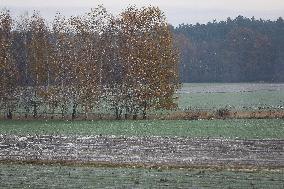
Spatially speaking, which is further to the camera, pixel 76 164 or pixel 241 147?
pixel 241 147

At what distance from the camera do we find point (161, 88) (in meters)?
53.9

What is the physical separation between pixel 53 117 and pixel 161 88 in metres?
11.8

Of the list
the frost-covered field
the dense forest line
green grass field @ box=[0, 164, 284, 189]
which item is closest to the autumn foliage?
the frost-covered field

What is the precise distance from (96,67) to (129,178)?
116 feet

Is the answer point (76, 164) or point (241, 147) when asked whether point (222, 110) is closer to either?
point (241, 147)

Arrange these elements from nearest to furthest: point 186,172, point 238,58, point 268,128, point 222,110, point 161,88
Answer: point 186,172, point 268,128, point 222,110, point 161,88, point 238,58

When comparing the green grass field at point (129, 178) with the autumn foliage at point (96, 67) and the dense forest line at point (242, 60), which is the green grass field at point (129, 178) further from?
the dense forest line at point (242, 60)

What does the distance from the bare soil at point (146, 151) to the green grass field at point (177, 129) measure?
Answer: 2561 mm

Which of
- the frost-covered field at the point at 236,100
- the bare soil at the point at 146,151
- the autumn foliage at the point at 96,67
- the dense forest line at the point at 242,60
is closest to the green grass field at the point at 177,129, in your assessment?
the bare soil at the point at 146,151

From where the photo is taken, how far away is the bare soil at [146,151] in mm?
25516

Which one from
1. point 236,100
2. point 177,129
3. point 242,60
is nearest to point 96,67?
point 177,129

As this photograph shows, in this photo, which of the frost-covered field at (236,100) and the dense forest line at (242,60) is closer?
the frost-covered field at (236,100)

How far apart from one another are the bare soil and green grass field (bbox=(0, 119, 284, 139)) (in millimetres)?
2561

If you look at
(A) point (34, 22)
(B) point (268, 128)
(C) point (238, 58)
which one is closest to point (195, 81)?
(C) point (238, 58)
